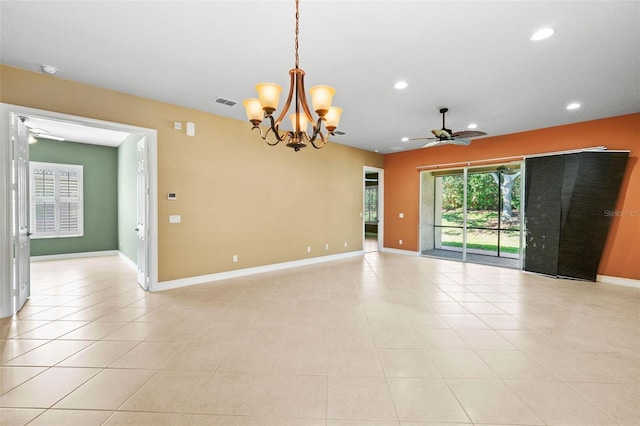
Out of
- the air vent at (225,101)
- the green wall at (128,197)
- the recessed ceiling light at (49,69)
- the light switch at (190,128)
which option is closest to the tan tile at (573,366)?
the air vent at (225,101)

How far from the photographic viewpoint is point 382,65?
3148 millimetres

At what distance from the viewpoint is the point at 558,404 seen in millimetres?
1872

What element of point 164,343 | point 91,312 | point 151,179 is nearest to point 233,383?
point 164,343

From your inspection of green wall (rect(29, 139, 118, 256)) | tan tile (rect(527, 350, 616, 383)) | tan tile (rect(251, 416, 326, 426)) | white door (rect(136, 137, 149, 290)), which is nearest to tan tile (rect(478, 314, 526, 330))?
tan tile (rect(527, 350, 616, 383))

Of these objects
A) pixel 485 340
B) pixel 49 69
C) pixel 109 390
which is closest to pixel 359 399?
pixel 485 340

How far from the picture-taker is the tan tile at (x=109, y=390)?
1.85 metres

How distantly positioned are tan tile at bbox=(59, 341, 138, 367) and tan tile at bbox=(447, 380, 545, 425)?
9.41ft

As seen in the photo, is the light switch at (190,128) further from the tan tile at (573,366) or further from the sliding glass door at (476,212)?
the sliding glass door at (476,212)

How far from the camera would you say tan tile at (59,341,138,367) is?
2.33m

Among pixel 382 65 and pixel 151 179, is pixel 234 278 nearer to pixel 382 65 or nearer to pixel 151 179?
pixel 151 179

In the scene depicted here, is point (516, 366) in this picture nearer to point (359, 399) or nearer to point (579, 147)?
point (359, 399)

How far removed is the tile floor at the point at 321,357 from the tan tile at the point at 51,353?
0.02m

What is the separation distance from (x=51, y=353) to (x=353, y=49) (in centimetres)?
412

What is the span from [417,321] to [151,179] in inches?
170
